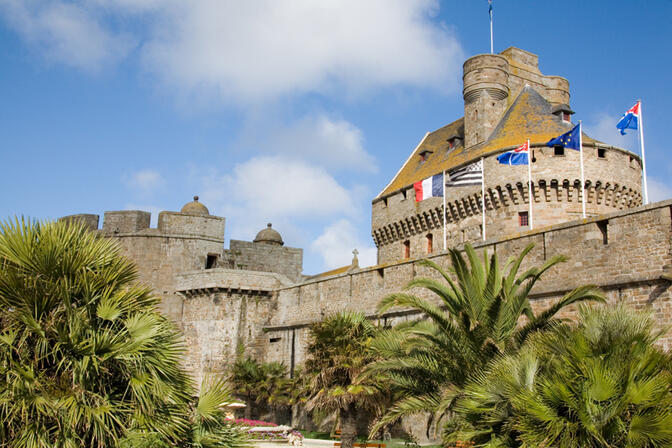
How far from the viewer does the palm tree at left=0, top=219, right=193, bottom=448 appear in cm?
797

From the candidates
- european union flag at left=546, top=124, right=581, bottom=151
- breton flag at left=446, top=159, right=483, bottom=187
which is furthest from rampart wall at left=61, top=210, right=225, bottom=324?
european union flag at left=546, top=124, right=581, bottom=151

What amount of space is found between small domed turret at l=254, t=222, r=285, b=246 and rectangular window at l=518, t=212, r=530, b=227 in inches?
440

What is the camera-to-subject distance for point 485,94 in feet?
95.5

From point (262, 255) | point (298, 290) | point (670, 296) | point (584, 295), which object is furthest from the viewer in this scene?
point (262, 255)

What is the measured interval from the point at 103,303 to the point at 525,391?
5.40 m

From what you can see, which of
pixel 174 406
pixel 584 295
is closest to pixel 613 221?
pixel 584 295

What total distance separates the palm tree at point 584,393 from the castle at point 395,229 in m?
9.01

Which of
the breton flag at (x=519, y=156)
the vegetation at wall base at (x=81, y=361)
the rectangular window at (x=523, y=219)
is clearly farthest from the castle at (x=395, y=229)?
the vegetation at wall base at (x=81, y=361)

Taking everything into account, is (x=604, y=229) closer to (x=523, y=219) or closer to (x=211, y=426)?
(x=211, y=426)

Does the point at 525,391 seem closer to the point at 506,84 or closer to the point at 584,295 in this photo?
the point at 584,295

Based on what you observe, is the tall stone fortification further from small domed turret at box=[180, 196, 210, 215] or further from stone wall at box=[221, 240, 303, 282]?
small domed turret at box=[180, 196, 210, 215]

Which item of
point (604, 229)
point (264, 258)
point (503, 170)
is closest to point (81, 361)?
point (604, 229)

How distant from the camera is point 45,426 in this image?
26.3 feet

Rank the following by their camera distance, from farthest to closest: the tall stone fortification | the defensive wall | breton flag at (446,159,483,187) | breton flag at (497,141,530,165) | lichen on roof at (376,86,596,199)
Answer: lichen on roof at (376,86,596,199) → the tall stone fortification → breton flag at (446,159,483,187) → breton flag at (497,141,530,165) → the defensive wall
